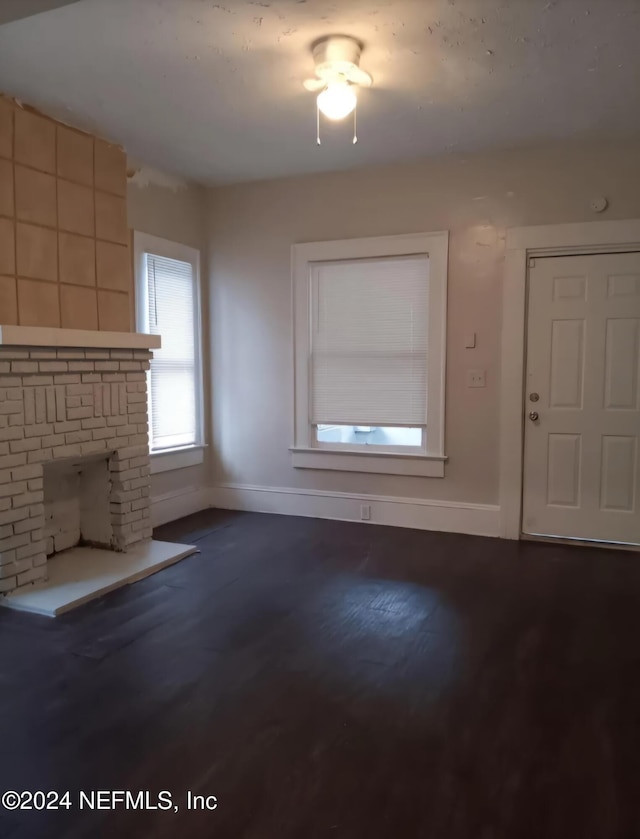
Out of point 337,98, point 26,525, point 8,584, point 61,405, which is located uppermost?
point 337,98

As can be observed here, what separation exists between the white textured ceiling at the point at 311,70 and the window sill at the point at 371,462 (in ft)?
6.92

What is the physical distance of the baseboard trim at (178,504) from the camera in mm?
4555

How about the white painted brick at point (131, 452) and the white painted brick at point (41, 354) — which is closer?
the white painted brick at point (41, 354)

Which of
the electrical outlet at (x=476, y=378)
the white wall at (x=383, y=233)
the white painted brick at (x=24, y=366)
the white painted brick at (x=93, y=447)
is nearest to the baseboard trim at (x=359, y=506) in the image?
the white wall at (x=383, y=233)

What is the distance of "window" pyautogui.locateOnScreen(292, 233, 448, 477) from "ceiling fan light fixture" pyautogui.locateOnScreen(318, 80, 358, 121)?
5.05 ft

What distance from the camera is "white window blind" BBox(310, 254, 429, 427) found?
172 inches

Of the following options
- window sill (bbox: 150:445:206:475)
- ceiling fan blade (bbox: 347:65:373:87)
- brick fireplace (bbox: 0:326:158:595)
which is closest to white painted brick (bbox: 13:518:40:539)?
brick fireplace (bbox: 0:326:158:595)

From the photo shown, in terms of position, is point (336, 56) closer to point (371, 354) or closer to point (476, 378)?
point (371, 354)

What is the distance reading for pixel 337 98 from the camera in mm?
2812

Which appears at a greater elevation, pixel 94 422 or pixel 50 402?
pixel 50 402

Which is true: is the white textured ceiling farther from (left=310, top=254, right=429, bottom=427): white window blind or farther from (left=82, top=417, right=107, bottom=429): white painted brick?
(left=82, top=417, right=107, bottom=429): white painted brick

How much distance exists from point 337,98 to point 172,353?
2.42 metres

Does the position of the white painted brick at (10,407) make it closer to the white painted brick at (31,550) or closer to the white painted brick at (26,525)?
the white painted brick at (26,525)

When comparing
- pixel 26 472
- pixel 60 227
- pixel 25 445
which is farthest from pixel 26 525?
pixel 60 227
